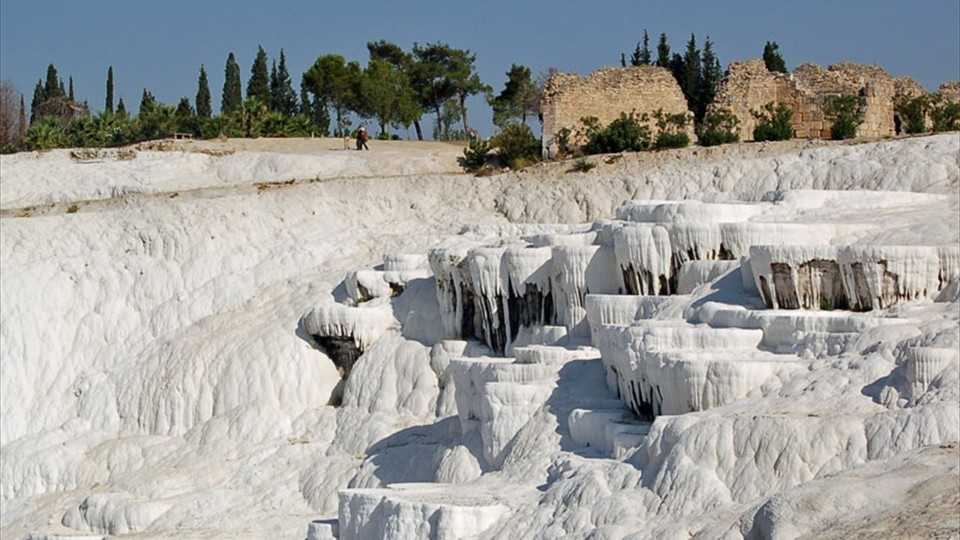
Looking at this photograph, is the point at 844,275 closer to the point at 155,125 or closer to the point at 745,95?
the point at 745,95

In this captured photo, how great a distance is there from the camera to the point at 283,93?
6688 centimetres

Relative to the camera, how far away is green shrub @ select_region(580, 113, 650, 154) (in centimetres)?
3597

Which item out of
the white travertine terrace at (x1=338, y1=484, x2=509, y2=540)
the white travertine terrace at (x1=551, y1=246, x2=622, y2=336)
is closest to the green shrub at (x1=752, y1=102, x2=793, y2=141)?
the white travertine terrace at (x1=551, y1=246, x2=622, y2=336)

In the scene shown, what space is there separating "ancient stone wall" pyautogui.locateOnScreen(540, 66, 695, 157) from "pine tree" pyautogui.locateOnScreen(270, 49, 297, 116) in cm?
2786

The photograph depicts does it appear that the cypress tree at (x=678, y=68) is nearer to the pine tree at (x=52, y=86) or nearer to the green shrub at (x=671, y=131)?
the green shrub at (x=671, y=131)

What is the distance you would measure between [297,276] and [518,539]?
14.5m

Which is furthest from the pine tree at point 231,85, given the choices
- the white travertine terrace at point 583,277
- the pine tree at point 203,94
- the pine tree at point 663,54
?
the white travertine terrace at point 583,277

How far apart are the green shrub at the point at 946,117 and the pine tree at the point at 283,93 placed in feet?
109

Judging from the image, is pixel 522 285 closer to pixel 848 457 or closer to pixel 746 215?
pixel 746 215

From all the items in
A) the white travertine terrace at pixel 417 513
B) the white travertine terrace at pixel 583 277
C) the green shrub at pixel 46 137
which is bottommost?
the white travertine terrace at pixel 417 513

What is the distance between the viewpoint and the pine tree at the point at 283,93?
6575cm

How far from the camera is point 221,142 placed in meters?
43.6

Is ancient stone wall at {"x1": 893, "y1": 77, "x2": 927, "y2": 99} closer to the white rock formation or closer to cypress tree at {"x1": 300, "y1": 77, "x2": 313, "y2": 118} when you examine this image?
the white rock formation

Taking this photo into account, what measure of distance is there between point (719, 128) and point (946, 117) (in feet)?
13.3
